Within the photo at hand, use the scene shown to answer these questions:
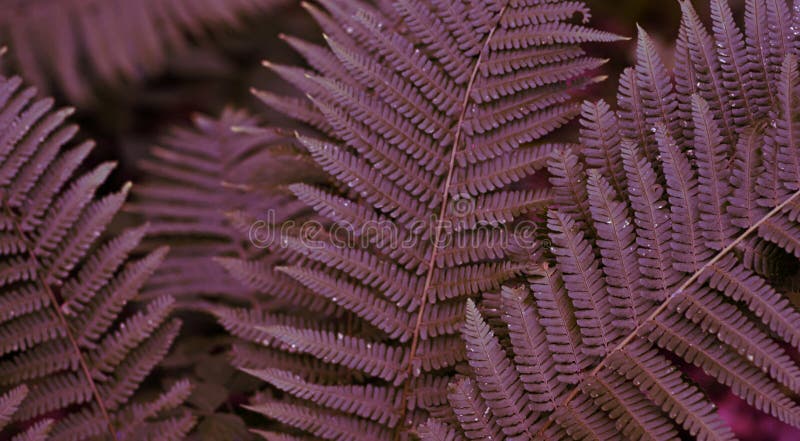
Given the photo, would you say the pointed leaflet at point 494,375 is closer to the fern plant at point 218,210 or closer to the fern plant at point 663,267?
the fern plant at point 663,267

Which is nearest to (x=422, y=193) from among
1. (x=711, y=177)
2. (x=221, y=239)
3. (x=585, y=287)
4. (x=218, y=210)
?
(x=585, y=287)

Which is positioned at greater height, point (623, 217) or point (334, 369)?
point (623, 217)

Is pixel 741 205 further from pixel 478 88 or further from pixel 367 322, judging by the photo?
pixel 367 322

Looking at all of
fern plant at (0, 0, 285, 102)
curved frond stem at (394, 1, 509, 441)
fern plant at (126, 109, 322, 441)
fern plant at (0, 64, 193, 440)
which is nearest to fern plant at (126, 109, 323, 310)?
fern plant at (126, 109, 322, 441)

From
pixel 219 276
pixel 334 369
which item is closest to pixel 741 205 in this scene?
pixel 334 369

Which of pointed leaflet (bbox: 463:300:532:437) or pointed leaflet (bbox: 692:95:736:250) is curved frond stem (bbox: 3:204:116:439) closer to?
pointed leaflet (bbox: 463:300:532:437)

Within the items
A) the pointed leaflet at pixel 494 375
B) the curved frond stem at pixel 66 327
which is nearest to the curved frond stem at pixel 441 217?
the pointed leaflet at pixel 494 375
